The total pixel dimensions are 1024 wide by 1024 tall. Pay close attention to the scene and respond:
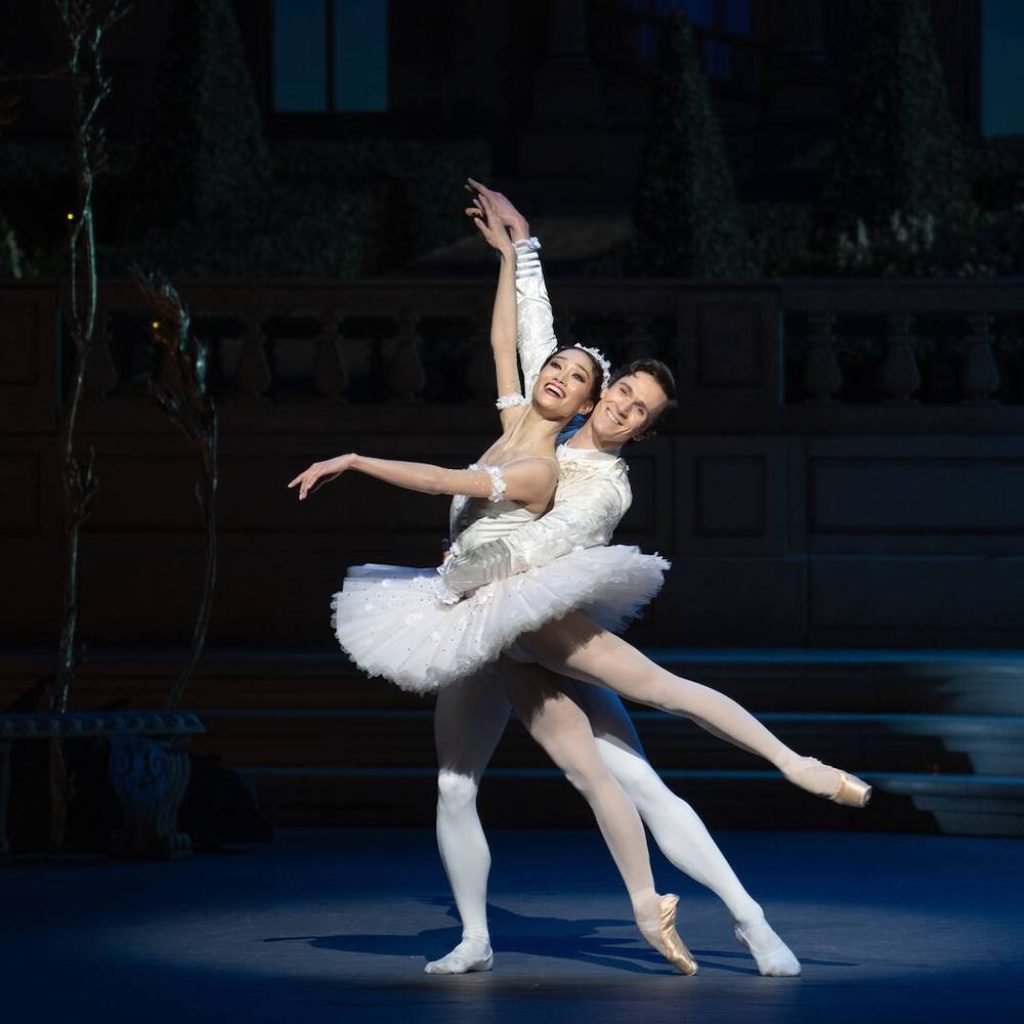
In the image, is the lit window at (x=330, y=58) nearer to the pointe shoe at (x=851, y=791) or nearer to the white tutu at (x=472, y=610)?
the white tutu at (x=472, y=610)

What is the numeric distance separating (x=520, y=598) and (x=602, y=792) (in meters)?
0.59

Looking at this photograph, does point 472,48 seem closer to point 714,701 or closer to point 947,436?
point 947,436

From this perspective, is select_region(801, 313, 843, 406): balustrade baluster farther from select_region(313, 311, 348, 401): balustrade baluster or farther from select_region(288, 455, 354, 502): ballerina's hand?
select_region(288, 455, 354, 502): ballerina's hand

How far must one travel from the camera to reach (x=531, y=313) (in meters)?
7.09

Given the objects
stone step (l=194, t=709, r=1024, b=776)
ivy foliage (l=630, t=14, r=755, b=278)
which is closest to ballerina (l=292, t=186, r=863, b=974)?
stone step (l=194, t=709, r=1024, b=776)

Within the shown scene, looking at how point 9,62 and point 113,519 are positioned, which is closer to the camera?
point 113,519

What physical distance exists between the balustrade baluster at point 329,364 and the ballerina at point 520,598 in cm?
524

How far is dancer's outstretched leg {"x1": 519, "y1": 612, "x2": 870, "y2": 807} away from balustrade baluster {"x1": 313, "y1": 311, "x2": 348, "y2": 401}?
567 cm

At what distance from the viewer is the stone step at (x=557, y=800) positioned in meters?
9.73

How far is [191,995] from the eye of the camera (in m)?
6.26

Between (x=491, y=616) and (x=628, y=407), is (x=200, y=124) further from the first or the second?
(x=491, y=616)

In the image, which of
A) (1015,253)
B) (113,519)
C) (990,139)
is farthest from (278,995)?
(990,139)

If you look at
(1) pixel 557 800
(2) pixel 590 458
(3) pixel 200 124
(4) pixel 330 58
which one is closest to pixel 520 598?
(2) pixel 590 458

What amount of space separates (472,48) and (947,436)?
40.7 feet
